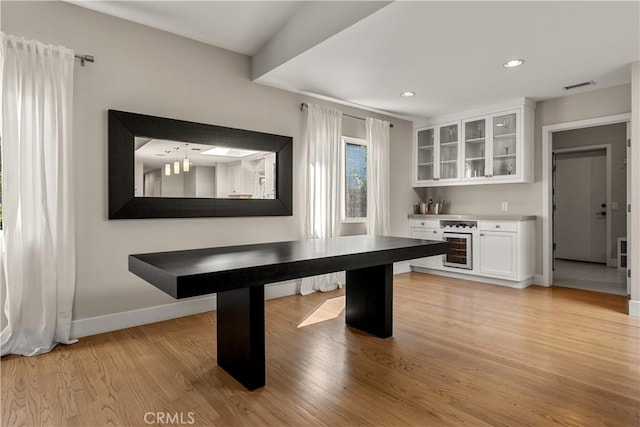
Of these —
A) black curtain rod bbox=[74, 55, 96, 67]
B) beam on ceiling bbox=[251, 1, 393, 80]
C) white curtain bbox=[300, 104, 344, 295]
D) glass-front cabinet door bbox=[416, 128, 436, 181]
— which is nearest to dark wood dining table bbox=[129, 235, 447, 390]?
white curtain bbox=[300, 104, 344, 295]

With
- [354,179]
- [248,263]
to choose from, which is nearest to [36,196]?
[248,263]

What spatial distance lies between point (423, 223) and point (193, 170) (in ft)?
11.6

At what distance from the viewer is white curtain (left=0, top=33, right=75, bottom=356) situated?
254 centimetres

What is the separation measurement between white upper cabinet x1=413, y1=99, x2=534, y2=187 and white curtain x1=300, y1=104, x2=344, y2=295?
182 centimetres

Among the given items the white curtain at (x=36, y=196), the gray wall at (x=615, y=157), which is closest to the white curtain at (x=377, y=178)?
the white curtain at (x=36, y=196)

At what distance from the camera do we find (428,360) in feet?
7.97

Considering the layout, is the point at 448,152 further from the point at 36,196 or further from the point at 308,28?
the point at 36,196

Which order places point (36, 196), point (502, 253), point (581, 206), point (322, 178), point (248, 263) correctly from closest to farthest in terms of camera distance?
point (248, 263) → point (36, 196) → point (322, 178) → point (502, 253) → point (581, 206)

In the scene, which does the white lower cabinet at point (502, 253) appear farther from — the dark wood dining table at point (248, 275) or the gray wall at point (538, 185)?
the dark wood dining table at point (248, 275)

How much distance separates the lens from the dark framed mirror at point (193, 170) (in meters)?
3.09

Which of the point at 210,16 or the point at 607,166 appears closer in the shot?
the point at 210,16

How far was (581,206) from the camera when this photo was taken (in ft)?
21.9

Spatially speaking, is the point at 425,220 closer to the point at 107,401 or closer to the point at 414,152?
the point at 414,152

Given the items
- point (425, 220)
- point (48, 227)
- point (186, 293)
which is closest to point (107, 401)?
point (186, 293)
